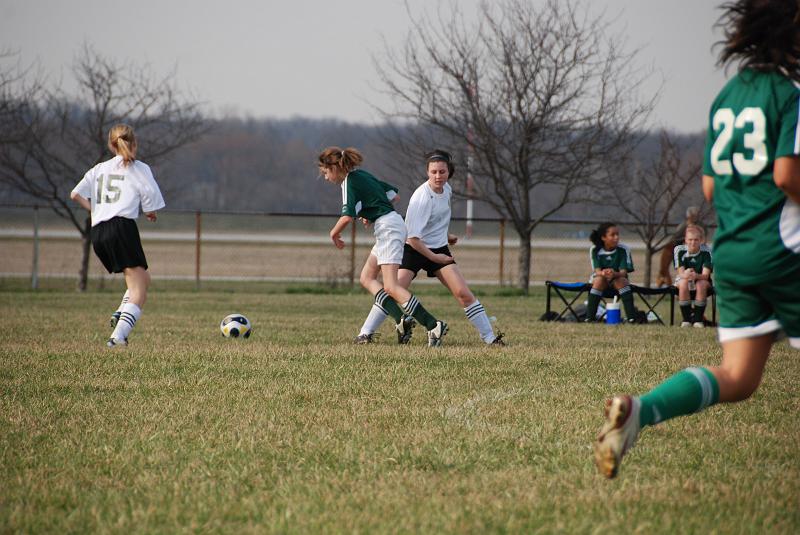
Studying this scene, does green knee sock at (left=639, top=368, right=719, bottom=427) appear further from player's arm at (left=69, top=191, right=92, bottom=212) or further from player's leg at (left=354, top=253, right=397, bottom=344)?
player's arm at (left=69, top=191, right=92, bottom=212)

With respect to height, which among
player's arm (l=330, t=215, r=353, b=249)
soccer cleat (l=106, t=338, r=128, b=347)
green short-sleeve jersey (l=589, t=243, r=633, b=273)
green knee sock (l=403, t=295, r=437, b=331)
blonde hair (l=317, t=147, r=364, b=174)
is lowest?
soccer cleat (l=106, t=338, r=128, b=347)

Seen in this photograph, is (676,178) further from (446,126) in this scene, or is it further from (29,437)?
(29,437)

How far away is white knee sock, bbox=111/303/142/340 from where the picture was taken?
870 cm

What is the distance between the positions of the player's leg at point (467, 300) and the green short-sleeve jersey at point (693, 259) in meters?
5.35

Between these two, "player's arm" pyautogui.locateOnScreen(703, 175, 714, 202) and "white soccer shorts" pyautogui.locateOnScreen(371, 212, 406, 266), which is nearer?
"player's arm" pyautogui.locateOnScreen(703, 175, 714, 202)

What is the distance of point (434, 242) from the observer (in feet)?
30.3

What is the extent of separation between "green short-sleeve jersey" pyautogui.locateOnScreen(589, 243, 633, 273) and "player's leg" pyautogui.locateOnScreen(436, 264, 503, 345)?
4.96 metres

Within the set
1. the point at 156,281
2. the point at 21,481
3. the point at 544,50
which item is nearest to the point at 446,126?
the point at 544,50

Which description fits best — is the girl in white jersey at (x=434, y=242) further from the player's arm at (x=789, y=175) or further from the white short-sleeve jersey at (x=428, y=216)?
the player's arm at (x=789, y=175)

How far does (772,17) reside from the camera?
362 centimetres

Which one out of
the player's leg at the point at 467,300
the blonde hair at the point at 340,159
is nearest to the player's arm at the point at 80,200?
the blonde hair at the point at 340,159

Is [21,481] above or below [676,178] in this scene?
below

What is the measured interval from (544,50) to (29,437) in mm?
16922

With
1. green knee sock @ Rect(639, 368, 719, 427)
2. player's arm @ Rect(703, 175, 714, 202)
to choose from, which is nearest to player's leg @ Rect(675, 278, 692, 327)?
player's arm @ Rect(703, 175, 714, 202)
